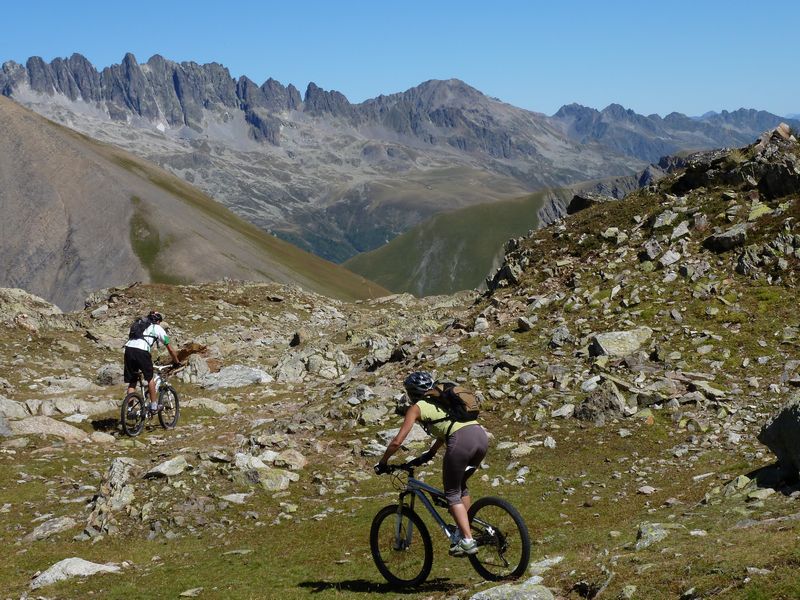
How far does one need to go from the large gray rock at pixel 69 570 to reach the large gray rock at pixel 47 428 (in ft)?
38.1

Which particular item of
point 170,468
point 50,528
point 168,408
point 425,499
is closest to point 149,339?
point 168,408

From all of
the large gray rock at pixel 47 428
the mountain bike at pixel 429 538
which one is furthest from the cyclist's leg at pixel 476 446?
the large gray rock at pixel 47 428

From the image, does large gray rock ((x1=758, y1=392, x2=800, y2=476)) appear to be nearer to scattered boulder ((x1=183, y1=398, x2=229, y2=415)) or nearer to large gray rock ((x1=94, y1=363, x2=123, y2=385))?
scattered boulder ((x1=183, y1=398, x2=229, y2=415))

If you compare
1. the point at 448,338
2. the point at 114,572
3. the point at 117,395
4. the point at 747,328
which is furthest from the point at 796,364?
the point at 117,395

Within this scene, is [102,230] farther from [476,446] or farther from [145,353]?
[476,446]

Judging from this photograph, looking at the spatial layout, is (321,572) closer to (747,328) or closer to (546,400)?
(546,400)

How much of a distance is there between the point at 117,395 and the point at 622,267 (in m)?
24.4

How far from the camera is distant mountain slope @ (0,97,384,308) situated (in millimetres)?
157500

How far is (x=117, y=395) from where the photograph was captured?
33062 mm

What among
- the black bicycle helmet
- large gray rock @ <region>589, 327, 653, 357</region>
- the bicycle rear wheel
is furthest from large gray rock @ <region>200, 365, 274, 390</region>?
the black bicycle helmet

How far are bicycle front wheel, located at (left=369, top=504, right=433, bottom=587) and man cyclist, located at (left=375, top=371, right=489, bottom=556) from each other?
2.27ft

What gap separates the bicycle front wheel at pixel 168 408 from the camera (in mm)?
27844

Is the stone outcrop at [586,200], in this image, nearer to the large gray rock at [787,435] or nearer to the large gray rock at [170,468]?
the large gray rock at [787,435]

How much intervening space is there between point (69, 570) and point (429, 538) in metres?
8.18
